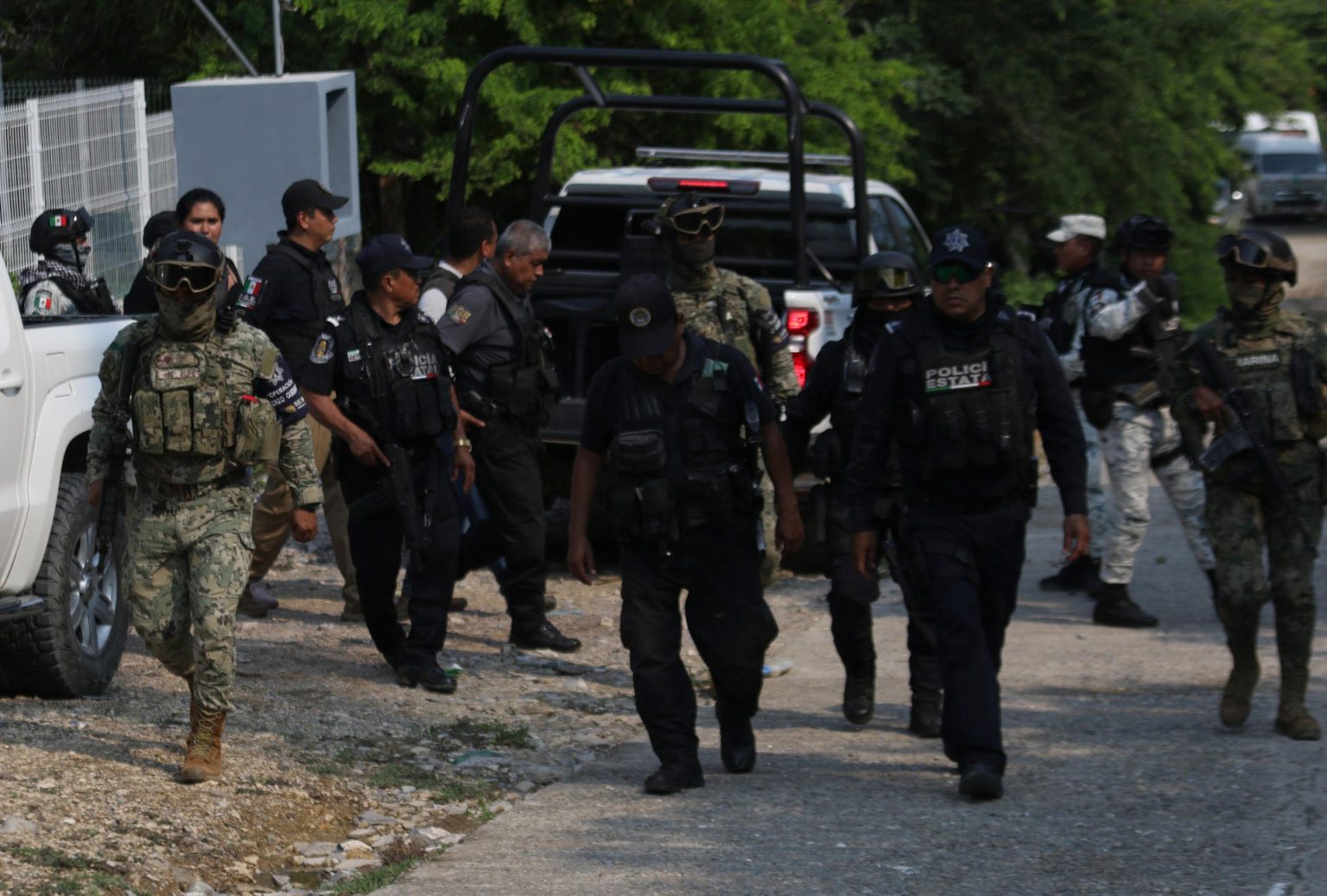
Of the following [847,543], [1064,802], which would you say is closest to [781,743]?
[847,543]

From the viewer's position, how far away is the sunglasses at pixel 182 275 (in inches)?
219

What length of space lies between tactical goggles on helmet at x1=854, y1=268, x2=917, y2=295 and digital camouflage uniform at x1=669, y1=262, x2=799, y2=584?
64 cm

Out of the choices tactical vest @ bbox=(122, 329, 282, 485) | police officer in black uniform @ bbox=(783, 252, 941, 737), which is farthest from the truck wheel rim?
police officer in black uniform @ bbox=(783, 252, 941, 737)

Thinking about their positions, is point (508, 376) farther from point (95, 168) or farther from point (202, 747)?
point (95, 168)

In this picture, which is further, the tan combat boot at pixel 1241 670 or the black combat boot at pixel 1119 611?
the black combat boot at pixel 1119 611

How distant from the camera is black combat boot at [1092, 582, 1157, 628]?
8.56m

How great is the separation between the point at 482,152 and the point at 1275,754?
1032 cm

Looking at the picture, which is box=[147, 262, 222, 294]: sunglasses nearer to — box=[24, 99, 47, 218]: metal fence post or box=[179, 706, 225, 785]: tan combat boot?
box=[179, 706, 225, 785]: tan combat boot

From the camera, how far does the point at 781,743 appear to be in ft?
21.7

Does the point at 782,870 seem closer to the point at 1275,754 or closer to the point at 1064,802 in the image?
the point at 1064,802

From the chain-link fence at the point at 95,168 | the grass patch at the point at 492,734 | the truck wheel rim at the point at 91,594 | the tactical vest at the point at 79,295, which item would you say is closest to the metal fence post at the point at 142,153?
the chain-link fence at the point at 95,168

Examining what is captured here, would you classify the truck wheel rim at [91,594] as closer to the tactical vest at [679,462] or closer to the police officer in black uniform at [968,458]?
the tactical vest at [679,462]

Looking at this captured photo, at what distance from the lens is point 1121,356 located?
→ 335 inches

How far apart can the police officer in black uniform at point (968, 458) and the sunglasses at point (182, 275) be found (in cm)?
208
